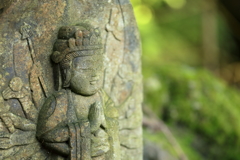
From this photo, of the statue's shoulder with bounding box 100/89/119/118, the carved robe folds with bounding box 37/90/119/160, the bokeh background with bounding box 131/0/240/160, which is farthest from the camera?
the bokeh background with bounding box 131/0/240/160

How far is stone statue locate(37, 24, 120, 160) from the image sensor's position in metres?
1.72

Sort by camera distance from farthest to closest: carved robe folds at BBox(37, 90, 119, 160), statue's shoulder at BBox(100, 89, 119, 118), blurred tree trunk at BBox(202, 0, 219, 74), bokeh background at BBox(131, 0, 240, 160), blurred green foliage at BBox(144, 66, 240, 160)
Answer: blurred tree trunk at BBox(202, 0, 219, 74)
blurred green foliage at BBox(144, 66, 240, 160)
bokeh background at BBox(131, 0, 240, 160)
statue's shoulder at BBox(100, 89, 119, 118)
carved robe folds at BBox(37, 90, 119, 160)

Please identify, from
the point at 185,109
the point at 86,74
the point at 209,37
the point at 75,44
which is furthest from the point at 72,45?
the point at 209,37

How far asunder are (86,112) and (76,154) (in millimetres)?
204

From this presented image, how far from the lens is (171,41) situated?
574cm

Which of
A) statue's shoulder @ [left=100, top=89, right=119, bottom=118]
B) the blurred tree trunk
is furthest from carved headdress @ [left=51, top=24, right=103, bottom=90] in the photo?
the blurred tree trunk

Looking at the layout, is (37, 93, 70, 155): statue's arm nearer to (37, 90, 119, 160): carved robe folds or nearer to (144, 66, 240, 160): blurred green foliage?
(37, 90, 119, 160): carved robe folds

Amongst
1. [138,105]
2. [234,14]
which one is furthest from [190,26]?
[138,105]

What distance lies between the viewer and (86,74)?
1.76 metres

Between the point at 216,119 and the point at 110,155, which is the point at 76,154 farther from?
the point at 216,119

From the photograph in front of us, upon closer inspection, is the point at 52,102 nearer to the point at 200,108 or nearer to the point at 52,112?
the point at 52,112

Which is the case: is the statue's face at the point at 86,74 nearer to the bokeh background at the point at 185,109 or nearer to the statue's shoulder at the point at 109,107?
the statue's shoulder at the point at 109,107

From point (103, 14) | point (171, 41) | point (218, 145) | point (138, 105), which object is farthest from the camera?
point (171, 41)

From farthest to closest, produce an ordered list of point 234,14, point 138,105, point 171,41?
point 171,41 < point 234,14 < point 138,105
